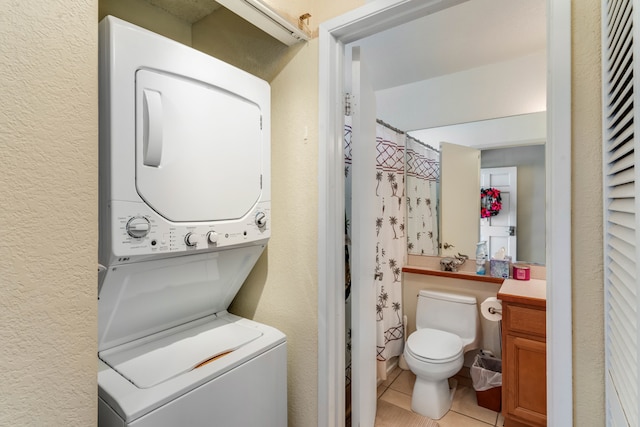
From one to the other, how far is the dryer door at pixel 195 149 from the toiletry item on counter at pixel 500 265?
205 centimetres

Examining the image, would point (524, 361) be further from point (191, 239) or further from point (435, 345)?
point (191, 239)

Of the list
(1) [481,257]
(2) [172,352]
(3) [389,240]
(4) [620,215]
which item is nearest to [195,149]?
(2) [172,352]

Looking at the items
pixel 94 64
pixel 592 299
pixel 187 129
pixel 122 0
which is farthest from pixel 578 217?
pixel 122 0

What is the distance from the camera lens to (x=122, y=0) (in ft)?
4.55

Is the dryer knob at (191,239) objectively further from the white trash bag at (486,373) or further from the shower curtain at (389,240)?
the white trash bag at (486,373)

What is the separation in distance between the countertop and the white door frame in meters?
1.09

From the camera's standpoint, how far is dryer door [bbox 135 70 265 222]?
94 cm

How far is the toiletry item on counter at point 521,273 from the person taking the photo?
2.25m

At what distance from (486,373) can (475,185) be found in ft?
4.91

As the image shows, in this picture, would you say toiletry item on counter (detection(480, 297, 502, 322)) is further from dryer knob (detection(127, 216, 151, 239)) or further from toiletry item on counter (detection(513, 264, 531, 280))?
dryer knob (detection(127, 216, 151, 239))

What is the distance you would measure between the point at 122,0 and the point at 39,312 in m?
1.45

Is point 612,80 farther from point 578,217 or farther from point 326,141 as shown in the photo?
point 326,141

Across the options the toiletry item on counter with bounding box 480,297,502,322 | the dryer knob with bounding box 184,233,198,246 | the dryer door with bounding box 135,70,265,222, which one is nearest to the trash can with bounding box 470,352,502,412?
Answer: the toiletry item on counter with bounding box 480,297,502,322

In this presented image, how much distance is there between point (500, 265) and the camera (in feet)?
7.79
